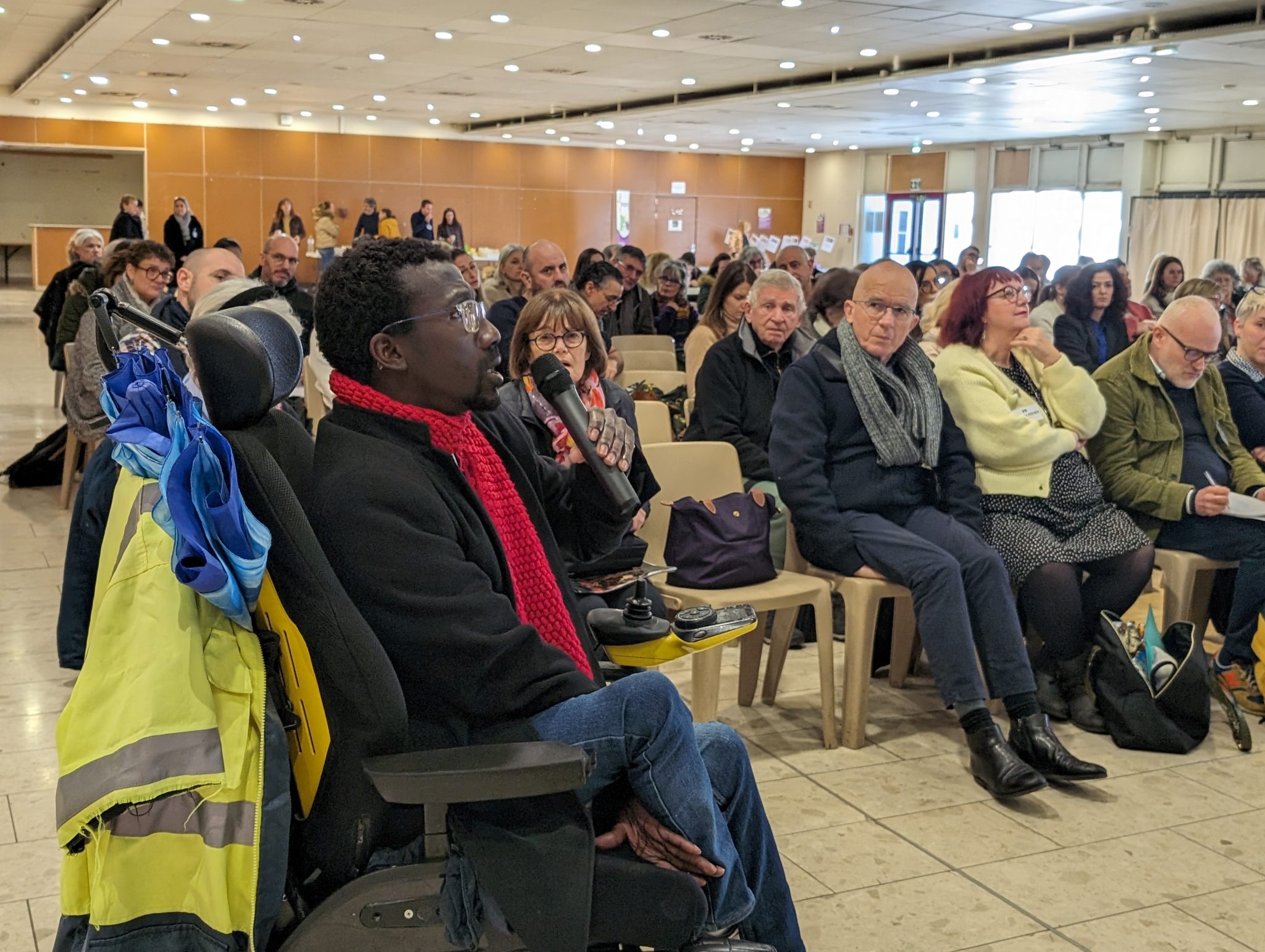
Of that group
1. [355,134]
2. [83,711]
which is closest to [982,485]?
[83,711]

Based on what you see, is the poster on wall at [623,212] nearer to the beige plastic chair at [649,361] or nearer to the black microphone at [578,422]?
the beige plastic chair at [649,361]

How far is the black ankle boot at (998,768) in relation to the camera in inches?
121

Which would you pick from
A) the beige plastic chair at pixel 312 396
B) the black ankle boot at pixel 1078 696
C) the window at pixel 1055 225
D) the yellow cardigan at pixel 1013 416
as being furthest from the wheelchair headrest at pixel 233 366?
the window at pixel 1055 225

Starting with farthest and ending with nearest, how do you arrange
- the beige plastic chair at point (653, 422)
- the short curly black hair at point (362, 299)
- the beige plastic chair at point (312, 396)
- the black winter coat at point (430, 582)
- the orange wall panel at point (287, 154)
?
1. the orange wall panel at point (287, 154)
2. the beige plastic chair at point (312, 396)
3. the beige plastic chair at point (653, 422)
4. the short curly black hair at point (362, 299)
5. the black winter coat at point (430, 582)

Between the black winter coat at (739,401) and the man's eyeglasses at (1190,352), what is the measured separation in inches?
45.5

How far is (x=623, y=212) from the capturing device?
990 inches

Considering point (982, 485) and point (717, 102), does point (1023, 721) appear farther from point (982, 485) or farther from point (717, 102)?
point (717, 102)

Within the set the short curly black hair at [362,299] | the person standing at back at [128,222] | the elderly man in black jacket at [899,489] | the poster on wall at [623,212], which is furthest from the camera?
the poster on wall at [623,212]

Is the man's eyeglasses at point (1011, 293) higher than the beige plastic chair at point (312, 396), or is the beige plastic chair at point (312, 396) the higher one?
the man's eyeglasses at point (1011, 293)

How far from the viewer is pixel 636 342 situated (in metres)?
7.42

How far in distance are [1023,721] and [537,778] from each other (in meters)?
2.05

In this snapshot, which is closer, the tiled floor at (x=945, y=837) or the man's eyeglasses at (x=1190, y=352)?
the tiled floor at (x=945, y=837)

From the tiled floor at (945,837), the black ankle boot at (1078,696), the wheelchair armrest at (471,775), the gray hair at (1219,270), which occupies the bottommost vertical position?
the tiled floor at (945,837)

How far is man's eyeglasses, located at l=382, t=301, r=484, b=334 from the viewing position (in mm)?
1816
